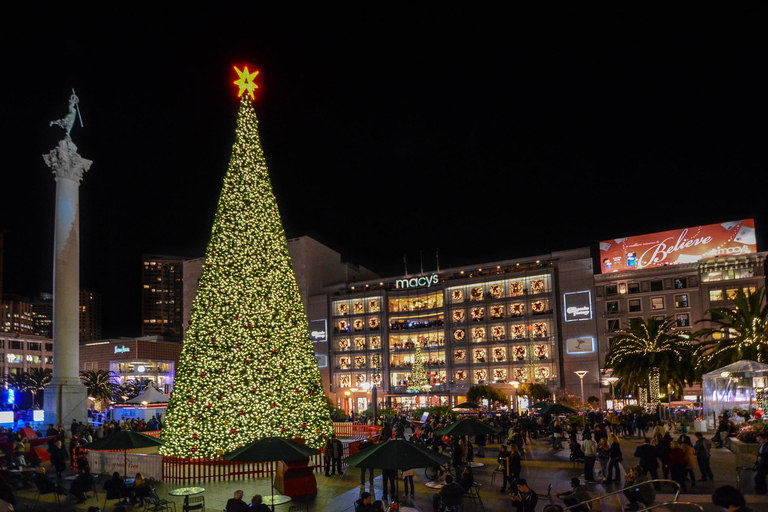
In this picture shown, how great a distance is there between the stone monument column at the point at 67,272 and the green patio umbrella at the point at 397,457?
31.8 meters

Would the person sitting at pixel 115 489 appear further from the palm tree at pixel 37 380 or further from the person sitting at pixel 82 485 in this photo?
the palm tree at pixel 37 380

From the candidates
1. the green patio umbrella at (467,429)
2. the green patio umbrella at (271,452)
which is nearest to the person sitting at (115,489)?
the green patio umbrella at (271,452)

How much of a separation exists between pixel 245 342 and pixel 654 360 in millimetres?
31198

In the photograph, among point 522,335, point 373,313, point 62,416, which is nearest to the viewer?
point 62,416

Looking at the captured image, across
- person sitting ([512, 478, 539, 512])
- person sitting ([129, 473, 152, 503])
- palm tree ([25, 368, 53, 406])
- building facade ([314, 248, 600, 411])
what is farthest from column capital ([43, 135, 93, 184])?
palm tree ([25, 368, 53, 406])

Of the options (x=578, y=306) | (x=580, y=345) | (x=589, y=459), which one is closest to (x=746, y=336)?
(x=589, y=459)

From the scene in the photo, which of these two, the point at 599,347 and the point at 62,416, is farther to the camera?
the point at 599,347

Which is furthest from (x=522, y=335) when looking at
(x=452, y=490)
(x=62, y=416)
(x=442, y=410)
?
(x=452, y=490)

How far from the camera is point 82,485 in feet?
56.6

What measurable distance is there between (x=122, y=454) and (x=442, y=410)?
2419 cm

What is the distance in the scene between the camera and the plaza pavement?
15984 millimetres

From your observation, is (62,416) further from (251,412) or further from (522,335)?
(522,335)

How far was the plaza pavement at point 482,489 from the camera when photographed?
16.0 meters

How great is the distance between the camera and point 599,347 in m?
74.1
